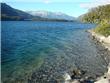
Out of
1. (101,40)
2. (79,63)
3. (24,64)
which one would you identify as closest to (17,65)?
(24,64)

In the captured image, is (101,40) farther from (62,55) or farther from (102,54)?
(62,55)

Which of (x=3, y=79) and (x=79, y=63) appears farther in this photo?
(x=79, y=63)

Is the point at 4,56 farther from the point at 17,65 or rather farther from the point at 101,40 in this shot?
the point at 101,40

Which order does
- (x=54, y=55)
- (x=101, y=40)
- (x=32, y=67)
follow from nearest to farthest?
1. (x=32, y=67)
2. (x=54, y=55)
3. (x=101, y=40)

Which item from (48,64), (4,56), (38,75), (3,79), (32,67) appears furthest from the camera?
(4,56)

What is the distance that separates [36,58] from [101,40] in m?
34.1

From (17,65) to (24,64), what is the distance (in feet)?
4.29

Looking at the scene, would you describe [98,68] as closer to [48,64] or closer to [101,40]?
[48,64]

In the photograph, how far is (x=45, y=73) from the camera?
3475 cm

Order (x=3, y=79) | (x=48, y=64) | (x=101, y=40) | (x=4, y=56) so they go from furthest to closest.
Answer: (x=101, y=40) → (x=4, y=56) → (x=48, y=64) → (x=3, y=79)

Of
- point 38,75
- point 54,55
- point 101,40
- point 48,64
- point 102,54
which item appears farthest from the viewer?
point 101,40

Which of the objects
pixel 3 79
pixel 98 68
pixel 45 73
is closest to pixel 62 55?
pixel 98 68

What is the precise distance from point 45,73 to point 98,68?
926cm

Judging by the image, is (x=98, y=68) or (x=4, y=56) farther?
(x=4, y=56)
